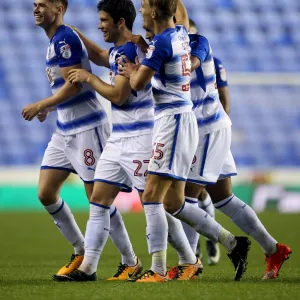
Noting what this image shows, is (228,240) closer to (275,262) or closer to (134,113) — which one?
(275,262)

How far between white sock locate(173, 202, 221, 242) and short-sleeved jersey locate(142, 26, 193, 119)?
693 mm

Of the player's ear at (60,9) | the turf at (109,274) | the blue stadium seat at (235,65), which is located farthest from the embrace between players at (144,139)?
the blue stadium seat at (235,65)

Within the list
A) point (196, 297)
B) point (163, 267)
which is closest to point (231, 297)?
point (196, 297)

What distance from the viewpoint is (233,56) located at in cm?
2039

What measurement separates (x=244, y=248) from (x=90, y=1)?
15.3 metres

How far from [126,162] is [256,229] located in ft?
3.75

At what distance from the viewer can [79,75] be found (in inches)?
237

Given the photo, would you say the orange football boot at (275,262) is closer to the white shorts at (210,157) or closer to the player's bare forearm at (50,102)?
the white shorts at (210,157)

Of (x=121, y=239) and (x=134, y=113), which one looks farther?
(x=121, y=239)

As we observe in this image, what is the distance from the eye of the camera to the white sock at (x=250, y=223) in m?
6.53

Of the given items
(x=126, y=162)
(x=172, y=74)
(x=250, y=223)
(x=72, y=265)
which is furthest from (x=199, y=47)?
(x=72, y=265)

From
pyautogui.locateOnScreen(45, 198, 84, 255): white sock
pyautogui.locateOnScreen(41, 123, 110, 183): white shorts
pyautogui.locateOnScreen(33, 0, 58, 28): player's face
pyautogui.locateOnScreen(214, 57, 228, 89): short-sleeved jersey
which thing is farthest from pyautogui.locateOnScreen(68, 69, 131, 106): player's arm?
pyautogui.locateOnScreen(214, 57, 228, 89): short-sleeved jersey

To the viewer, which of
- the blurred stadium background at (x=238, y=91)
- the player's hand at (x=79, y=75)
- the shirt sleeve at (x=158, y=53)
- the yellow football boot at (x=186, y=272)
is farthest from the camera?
the blurred stadium background at (x=238, y=91)

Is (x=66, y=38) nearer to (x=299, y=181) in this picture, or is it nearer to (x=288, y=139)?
(x=299, y=181)
